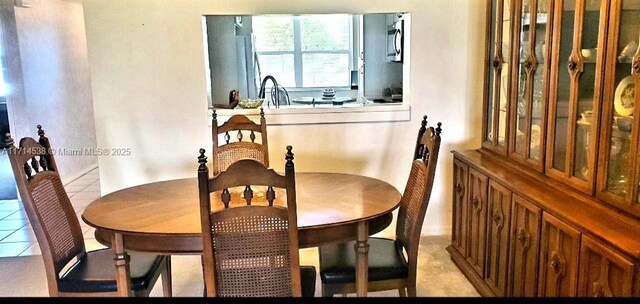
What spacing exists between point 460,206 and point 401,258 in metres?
0.98

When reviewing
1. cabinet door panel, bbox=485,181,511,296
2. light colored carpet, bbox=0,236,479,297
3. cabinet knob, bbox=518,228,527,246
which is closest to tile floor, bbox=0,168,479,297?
light colored carpet, bbox=0,236,479,297

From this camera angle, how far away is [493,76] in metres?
2.96

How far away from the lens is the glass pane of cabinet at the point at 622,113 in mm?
1693

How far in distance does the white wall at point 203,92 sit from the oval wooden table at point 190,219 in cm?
113

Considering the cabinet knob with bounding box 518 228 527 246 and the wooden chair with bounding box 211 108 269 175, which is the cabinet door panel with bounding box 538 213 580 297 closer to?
the cabinet knob with bounding box 518 228 527 246

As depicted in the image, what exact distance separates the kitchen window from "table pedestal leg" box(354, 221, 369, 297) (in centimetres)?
577

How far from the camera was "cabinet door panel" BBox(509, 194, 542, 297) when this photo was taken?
7.00 feet

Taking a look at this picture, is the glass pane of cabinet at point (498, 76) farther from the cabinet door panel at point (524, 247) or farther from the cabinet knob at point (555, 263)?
the cabinet knob at point (555, 263)

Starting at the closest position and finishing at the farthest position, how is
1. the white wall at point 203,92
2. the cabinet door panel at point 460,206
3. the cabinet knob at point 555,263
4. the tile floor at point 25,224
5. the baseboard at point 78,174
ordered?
the cabinet knob at point 555,263, the cabinet door panel at point 460,206, the white wall at point 203,92, the tile floor at point 25,224, the baseboard at point 78,174

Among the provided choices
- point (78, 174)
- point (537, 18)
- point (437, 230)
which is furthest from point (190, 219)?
point (78, 174)

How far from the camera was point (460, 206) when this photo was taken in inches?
121

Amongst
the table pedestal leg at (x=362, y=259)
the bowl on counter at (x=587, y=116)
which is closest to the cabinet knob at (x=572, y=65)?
the bowl on counter at (x=587, y=116)

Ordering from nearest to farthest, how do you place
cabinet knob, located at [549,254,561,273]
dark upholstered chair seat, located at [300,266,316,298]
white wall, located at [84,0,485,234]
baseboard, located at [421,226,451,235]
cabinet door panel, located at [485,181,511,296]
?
cabinet knob, located at [549,254,561,273] → dark upholstered chair seat, located at [300,266,316,298] → cabinet door panel, located at [485,181,511,296] → white wall, located at [84,0,485,234] → baseboard, located at [421,226,451,235]

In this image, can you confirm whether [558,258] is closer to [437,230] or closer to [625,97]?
[625,97]
